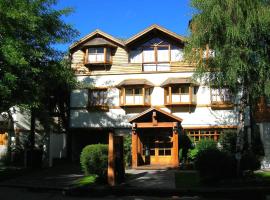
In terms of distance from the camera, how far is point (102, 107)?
1332 inches

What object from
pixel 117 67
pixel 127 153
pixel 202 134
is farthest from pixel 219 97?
pixel 117 67

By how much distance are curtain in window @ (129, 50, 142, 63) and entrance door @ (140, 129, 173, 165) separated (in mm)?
5600

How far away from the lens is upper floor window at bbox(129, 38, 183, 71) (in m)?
33.5

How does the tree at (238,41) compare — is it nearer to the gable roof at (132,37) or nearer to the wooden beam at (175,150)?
the wooden beam at (175,150)

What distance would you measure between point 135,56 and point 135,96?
323 centimetres

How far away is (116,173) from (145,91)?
12.1 m

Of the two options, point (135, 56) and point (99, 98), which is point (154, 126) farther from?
point (135, 56)

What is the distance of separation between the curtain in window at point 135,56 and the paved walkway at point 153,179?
9719mm

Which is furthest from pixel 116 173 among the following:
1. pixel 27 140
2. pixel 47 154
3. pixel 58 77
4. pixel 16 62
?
pixel 27 140

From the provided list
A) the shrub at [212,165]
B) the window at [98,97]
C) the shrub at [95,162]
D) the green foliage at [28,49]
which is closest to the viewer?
the green foliage at [28,49]

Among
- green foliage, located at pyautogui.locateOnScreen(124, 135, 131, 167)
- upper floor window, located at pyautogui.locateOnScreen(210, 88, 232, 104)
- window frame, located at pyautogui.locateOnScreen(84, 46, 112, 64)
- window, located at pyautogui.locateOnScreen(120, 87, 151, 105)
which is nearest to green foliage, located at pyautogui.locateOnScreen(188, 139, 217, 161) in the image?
upper floor window, located at pyautogui.locateOnScreen(210, 88, 232, 104)

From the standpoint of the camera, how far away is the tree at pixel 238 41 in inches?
842

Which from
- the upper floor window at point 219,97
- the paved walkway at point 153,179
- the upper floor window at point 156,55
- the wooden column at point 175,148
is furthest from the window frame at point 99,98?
the paved walkway at point 153,179

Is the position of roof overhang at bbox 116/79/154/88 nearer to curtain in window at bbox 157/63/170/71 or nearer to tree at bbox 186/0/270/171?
curtain in window at bbox 157/63/170/71
